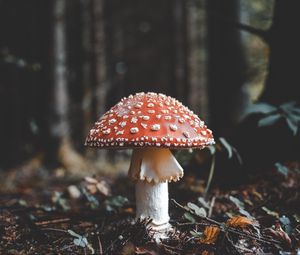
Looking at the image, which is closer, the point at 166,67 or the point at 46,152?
the point at 46,152

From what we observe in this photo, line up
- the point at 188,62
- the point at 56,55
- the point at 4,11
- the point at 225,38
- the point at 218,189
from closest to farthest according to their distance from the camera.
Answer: the point at 218,189 < the point at 225,38 < the point at 56,55 < the point at 4,11 < the point at 188,62

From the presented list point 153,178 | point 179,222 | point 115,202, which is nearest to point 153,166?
point 153,178

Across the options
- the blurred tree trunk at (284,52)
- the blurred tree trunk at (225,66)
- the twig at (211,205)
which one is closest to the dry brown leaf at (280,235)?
the twig at (211,205)

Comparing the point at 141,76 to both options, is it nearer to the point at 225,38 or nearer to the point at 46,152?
the point at 46,152

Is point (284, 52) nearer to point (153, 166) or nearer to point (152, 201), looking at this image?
point (153, 166)

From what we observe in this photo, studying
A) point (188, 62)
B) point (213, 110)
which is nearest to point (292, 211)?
point (213, 110)

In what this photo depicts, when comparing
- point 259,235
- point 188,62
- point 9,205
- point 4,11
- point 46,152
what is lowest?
point 46,152
